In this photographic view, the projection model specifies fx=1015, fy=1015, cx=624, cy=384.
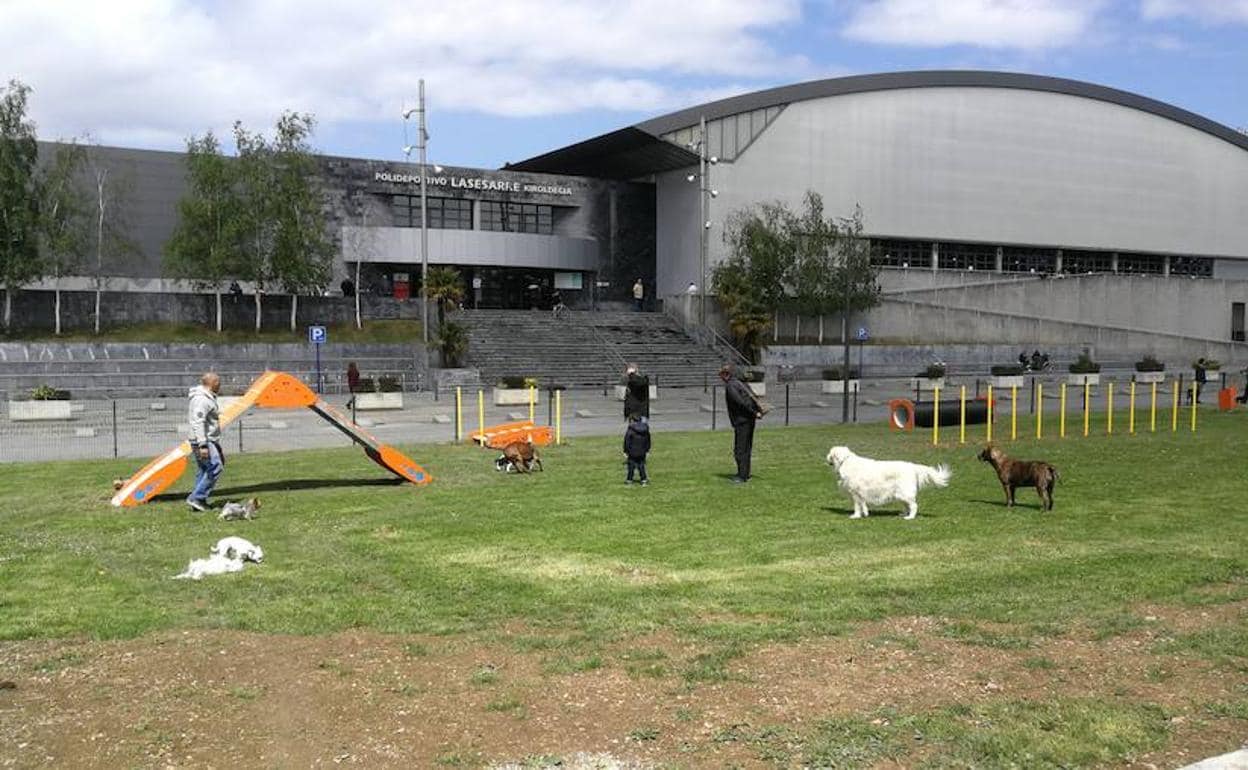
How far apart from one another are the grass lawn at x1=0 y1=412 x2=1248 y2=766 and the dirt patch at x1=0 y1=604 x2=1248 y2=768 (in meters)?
0.08

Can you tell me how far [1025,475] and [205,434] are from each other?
1024cm

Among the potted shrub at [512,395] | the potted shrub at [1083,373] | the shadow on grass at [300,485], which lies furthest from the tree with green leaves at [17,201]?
the potted shrub at [1083,373]

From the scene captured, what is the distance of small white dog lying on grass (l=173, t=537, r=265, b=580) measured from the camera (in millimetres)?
9305

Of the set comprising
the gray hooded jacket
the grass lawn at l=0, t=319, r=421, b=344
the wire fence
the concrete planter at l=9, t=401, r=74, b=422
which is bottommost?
the wire fence

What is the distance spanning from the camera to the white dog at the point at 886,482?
38.7 ft

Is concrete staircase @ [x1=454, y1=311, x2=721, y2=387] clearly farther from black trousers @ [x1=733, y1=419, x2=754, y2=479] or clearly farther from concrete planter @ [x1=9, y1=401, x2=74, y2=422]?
black trousers @ [x1=733, y1=419, x2=754, y2=479]

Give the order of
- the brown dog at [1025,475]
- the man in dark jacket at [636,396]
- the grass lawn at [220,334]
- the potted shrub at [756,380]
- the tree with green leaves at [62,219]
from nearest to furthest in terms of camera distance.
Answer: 1. the brown dog at [1025,475]
2. the man in dark jacket at [636,396]
3. the potted shrub at [756,380]
4. the grass lawn at [220,334]
5. the tree with green leaves at [62,219]

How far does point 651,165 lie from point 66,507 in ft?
168

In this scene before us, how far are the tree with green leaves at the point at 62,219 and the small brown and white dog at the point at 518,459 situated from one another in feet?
113

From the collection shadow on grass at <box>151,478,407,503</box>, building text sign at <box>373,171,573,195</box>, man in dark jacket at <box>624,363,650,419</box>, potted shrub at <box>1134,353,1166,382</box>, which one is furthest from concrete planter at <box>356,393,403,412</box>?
potted shrub at <box>1134,353,1166,382</box>

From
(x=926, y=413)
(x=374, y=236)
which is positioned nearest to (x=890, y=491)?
(x=926, y=413)

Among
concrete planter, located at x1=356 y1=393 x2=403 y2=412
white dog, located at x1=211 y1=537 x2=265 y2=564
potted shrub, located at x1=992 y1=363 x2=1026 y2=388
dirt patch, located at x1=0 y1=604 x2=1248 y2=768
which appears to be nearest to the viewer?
dirt patch, located at x1=0 y1=604 x2=1248 y2=768

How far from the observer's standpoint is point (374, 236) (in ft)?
185

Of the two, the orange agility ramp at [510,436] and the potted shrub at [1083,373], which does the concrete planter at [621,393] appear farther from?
the potted shrub at [1083,373]
